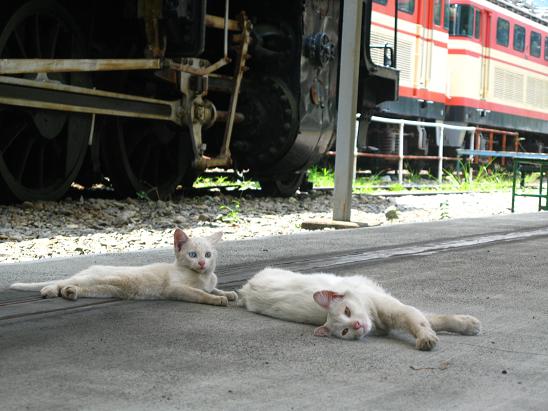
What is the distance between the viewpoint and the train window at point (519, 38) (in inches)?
984

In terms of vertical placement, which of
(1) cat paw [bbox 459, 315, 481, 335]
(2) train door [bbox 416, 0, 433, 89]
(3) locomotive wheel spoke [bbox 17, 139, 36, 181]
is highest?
(2) train door [bbox 416, 0, 433, 89]

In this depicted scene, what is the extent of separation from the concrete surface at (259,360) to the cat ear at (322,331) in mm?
34

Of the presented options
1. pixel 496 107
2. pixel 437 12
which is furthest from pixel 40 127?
pixel 496 107

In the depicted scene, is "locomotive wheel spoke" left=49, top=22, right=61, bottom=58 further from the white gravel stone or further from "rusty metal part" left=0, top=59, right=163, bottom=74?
the white gravel stone

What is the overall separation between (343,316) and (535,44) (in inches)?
948

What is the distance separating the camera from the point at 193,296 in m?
4.58

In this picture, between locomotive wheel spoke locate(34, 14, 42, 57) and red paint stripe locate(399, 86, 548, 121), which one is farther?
red paint stripe locate(399, 86, 548, 121)

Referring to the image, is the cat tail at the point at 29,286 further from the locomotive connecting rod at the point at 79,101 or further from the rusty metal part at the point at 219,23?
the rusty metal part at the point at 219,23

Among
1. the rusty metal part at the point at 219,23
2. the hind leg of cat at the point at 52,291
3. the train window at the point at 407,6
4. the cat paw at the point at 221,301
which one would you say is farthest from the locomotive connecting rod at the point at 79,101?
the train window at the point at 407,6

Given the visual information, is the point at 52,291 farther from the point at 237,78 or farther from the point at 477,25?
the point at 477,25

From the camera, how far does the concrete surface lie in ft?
9.50

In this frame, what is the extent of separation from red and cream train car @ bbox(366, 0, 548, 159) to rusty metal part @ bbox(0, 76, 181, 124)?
9028mm

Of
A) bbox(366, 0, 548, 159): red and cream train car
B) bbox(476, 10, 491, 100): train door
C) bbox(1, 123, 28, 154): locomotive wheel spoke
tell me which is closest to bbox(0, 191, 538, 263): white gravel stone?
bbox(1, 123, 28, 154): locomotive wheel spoke

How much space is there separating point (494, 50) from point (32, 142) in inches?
648
